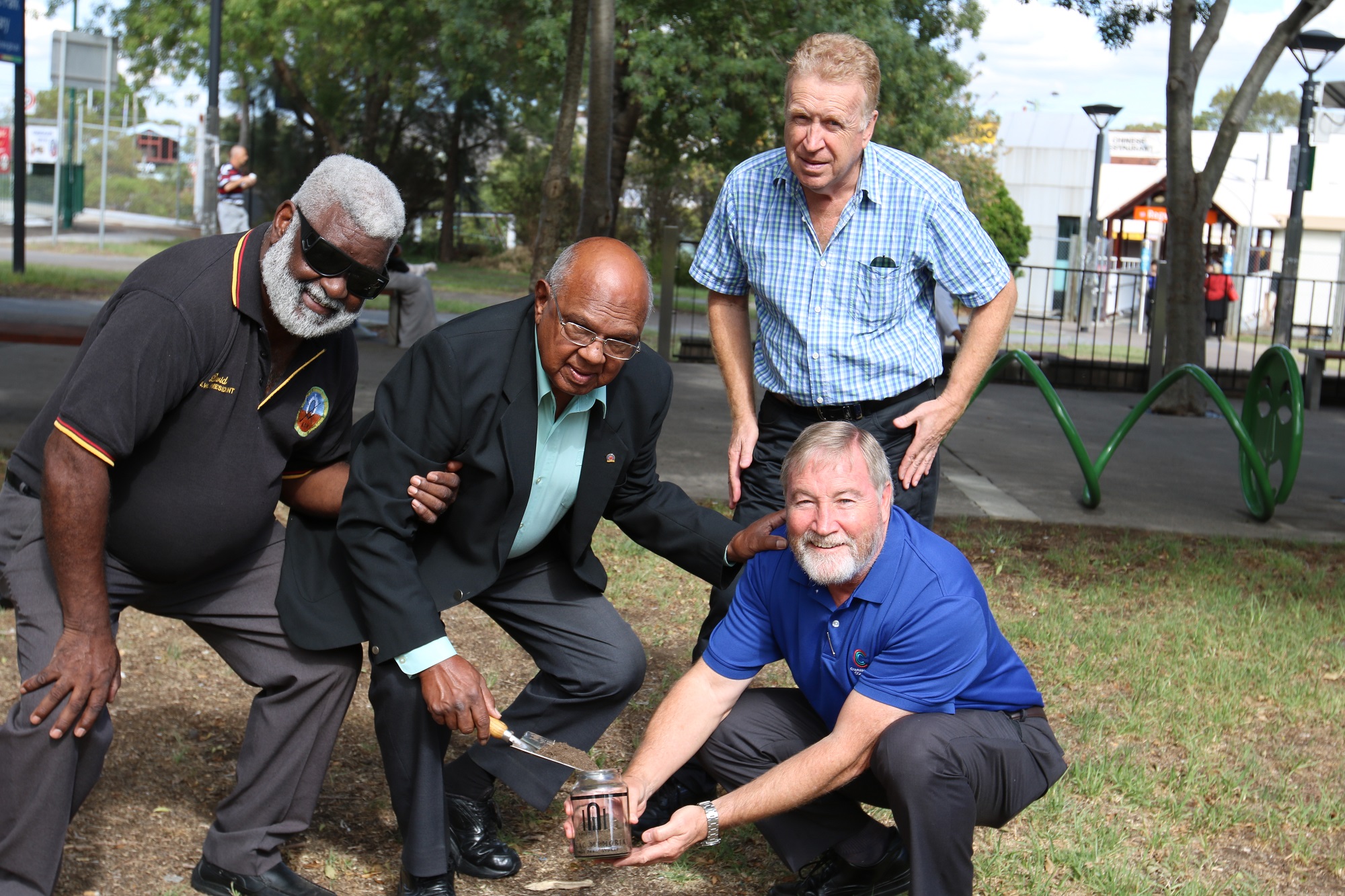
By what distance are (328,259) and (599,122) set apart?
26.0 ft

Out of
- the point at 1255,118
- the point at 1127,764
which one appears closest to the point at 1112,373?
the point at 1127,764

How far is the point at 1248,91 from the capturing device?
12.5 meters

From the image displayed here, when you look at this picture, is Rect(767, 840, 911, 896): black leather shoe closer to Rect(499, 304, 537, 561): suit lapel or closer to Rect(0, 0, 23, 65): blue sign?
Rect(499, 304, 537, 561): suit lapel

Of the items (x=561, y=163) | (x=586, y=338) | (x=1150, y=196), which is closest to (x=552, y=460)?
(x=586, y=338)

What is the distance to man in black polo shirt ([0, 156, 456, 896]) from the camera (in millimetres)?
2791

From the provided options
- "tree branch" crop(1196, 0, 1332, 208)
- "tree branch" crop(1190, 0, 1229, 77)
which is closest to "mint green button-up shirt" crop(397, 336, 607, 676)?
"tree branch" crop(1196, 0, 1332, 208)

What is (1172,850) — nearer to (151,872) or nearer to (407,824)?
(407,824)

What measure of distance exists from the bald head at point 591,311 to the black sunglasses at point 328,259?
0.42 m

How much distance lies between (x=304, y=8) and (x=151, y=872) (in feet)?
86.8

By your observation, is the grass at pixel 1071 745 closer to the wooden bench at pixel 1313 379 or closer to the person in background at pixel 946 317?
the person in background at pixel 946 317

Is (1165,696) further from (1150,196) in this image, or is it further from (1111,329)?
(1150,196)

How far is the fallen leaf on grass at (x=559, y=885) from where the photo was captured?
353 centimetres

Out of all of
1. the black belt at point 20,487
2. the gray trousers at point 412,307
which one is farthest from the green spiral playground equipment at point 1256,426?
the gray trousers at point 412,307

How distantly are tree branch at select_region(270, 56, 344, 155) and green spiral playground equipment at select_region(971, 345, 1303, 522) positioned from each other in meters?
25.0
